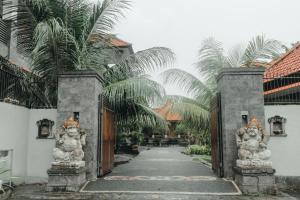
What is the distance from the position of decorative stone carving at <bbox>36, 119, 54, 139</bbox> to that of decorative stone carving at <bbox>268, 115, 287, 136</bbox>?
5692mm

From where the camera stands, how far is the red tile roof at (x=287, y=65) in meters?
10.6

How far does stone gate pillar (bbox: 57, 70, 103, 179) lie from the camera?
26.8 ft

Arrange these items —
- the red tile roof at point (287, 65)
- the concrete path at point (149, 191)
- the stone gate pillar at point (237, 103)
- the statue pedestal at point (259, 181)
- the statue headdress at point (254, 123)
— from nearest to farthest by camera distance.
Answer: the concrete path at point (149, 191) < the statue pedestal at point (259, 181) < the statue headdress at point (254, 123) < the stone gate pillar at point (237, 103) < the red tile roof at point (287, 65)

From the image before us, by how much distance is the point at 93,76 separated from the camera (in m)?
8.30

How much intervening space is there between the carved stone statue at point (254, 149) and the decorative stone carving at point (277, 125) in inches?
36.6

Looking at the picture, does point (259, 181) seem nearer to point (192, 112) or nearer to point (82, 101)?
point (82, 101)

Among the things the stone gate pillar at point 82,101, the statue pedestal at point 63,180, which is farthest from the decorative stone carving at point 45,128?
the statue pedestal at point 63,180

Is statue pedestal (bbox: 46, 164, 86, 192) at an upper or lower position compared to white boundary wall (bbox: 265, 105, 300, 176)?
lower

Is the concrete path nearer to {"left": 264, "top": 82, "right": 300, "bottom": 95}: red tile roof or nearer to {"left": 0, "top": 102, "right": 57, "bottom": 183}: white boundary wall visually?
{"left": 0, "top": 102, "right": 57, "bottom": 183}: white boundary wall

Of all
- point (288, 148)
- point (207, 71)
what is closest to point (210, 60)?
point (207, 71)

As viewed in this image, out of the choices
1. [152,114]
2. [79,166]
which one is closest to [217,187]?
[79,166]

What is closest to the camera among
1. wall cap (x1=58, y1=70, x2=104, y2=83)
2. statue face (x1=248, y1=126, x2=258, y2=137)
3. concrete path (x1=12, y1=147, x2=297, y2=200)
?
concrete path (x1=12, y1=147, x2=297, y2=200)

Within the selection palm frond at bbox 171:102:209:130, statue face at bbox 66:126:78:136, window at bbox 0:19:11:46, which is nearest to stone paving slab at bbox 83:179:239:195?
statue face at bbox 66:126:78:136

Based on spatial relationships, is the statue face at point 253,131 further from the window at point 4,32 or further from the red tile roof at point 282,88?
the window at point 4,32
